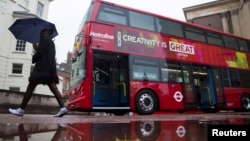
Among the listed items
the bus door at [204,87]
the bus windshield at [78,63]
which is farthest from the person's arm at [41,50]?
the bus door at [204,87]

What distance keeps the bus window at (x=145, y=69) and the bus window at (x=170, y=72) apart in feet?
1.06

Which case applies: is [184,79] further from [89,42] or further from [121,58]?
[89,42]

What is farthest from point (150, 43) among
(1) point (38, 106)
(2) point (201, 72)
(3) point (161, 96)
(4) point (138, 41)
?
(1) point (38, 106)

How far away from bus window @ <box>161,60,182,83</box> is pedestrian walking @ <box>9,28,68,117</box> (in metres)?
4.59

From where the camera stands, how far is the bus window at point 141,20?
28.5 ft

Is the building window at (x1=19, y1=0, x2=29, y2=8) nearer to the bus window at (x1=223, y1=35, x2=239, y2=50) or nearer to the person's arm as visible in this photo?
the bus window at (x1=223, y1=35, x2=239, y2=50)

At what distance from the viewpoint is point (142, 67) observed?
26.4 ft

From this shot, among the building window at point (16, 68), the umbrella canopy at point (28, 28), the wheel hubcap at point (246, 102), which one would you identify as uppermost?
the building window at point (16, 68)

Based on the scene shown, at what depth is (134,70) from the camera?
7859 mm

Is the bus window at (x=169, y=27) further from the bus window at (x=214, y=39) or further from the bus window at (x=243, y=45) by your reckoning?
the bus window at (x=243, y=45)

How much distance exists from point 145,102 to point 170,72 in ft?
5.68

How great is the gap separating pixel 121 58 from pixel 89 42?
1.31 meters

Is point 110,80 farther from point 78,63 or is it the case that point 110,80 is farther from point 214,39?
point 214,39

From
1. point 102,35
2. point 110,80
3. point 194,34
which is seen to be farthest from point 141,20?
point 194,34
